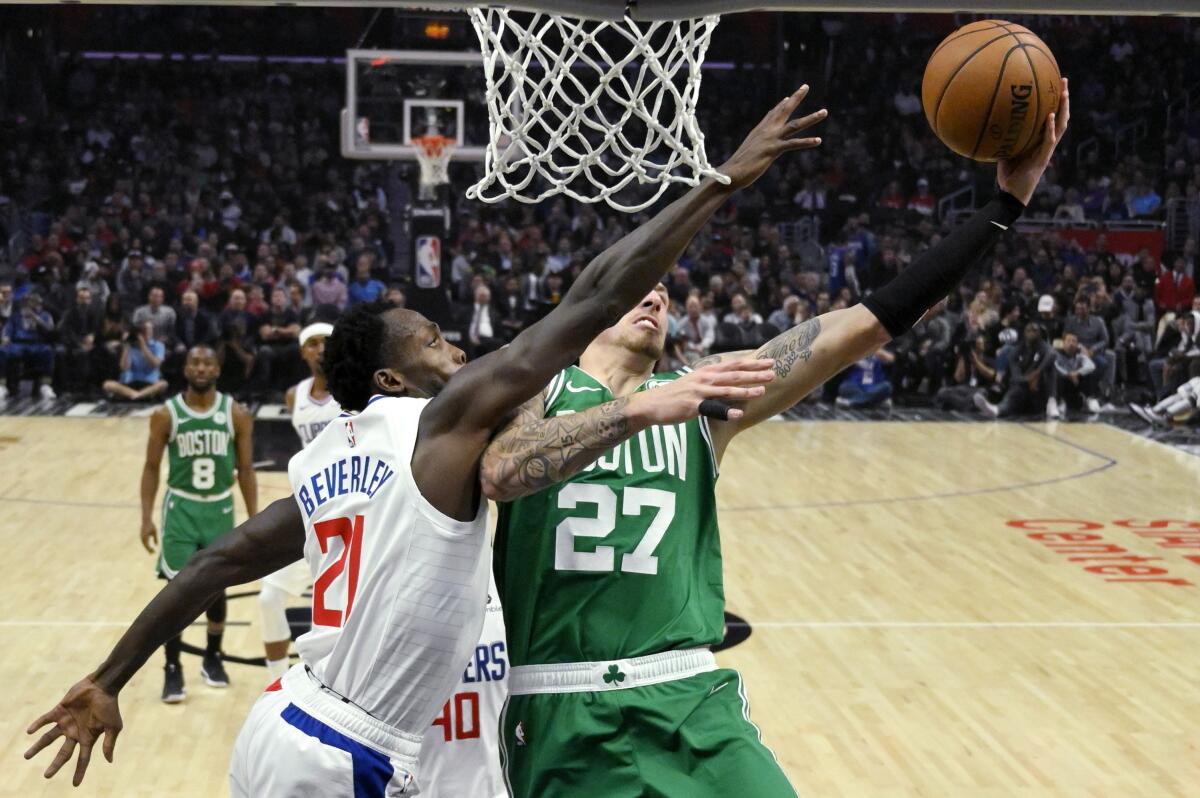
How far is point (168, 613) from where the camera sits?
130 inches

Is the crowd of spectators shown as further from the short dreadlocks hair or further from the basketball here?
the short dreadlocks hair

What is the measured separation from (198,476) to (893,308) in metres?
4.37

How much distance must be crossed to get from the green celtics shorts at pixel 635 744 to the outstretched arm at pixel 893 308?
2.19 feet

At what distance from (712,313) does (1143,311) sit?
511cm

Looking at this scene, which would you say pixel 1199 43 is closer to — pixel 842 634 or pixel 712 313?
pixel 712 313

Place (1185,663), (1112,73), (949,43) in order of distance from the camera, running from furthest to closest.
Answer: (1112,73)
(1185,663)
(949,43)

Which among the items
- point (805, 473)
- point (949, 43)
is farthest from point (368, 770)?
point (805, 473)

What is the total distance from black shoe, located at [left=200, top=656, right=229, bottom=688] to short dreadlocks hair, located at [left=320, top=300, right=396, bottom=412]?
3.84m

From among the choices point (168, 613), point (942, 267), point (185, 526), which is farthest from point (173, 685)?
point (942, 267)

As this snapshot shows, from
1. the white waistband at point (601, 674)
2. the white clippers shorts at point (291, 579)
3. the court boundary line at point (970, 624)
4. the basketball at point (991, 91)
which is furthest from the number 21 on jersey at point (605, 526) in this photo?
the court boundary line at point (970, 624)

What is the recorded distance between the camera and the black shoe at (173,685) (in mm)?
6637

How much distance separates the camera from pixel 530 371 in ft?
9.60

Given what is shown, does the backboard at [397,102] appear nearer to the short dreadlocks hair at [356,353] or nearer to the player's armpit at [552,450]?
the short dreadlocks hair at [356,353]

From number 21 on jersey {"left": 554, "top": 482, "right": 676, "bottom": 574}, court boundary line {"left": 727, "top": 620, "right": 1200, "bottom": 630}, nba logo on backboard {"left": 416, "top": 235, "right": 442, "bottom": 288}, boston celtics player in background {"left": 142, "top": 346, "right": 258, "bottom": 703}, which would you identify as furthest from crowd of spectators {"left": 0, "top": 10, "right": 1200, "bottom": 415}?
number 21 on jersey {"left": 554, "top": 482, "right": 676, "bottom": 574}
